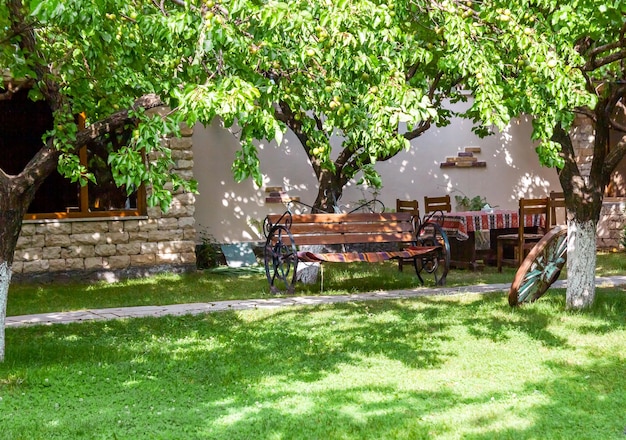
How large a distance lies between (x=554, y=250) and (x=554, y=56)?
11.4 ft

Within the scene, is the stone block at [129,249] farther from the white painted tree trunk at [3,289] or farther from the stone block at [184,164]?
the white painted tree trunk at [3,289]

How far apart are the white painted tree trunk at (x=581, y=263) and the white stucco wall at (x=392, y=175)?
695cm

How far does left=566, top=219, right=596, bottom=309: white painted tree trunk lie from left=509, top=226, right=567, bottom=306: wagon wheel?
0.85 feet

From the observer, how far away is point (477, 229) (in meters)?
12.3

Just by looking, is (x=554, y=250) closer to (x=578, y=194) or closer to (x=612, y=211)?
(x=578, y=194)

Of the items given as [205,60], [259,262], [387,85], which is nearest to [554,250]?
[387,85]

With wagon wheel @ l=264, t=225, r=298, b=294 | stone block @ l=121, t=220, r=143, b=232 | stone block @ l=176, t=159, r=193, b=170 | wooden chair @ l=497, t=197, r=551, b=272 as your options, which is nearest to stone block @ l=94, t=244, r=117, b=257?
stone block @ l=121, t=220, r=143, b=232

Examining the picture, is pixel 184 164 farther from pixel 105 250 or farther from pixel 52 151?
pixel 52 151

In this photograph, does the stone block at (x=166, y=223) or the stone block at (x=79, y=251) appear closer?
the stone block at (x=79, y=251)

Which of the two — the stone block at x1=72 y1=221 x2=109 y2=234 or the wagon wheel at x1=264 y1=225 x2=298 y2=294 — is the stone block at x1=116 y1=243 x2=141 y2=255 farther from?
the wagon wheel at x1=264 y1=225 x2=298 y2=294

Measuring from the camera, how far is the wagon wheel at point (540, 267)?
820 centimetres

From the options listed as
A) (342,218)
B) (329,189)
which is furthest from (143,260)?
(342,218)

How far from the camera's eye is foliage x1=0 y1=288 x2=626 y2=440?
4.73 metres

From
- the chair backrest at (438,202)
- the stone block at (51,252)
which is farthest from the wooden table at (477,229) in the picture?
the stone block at (51,252)
